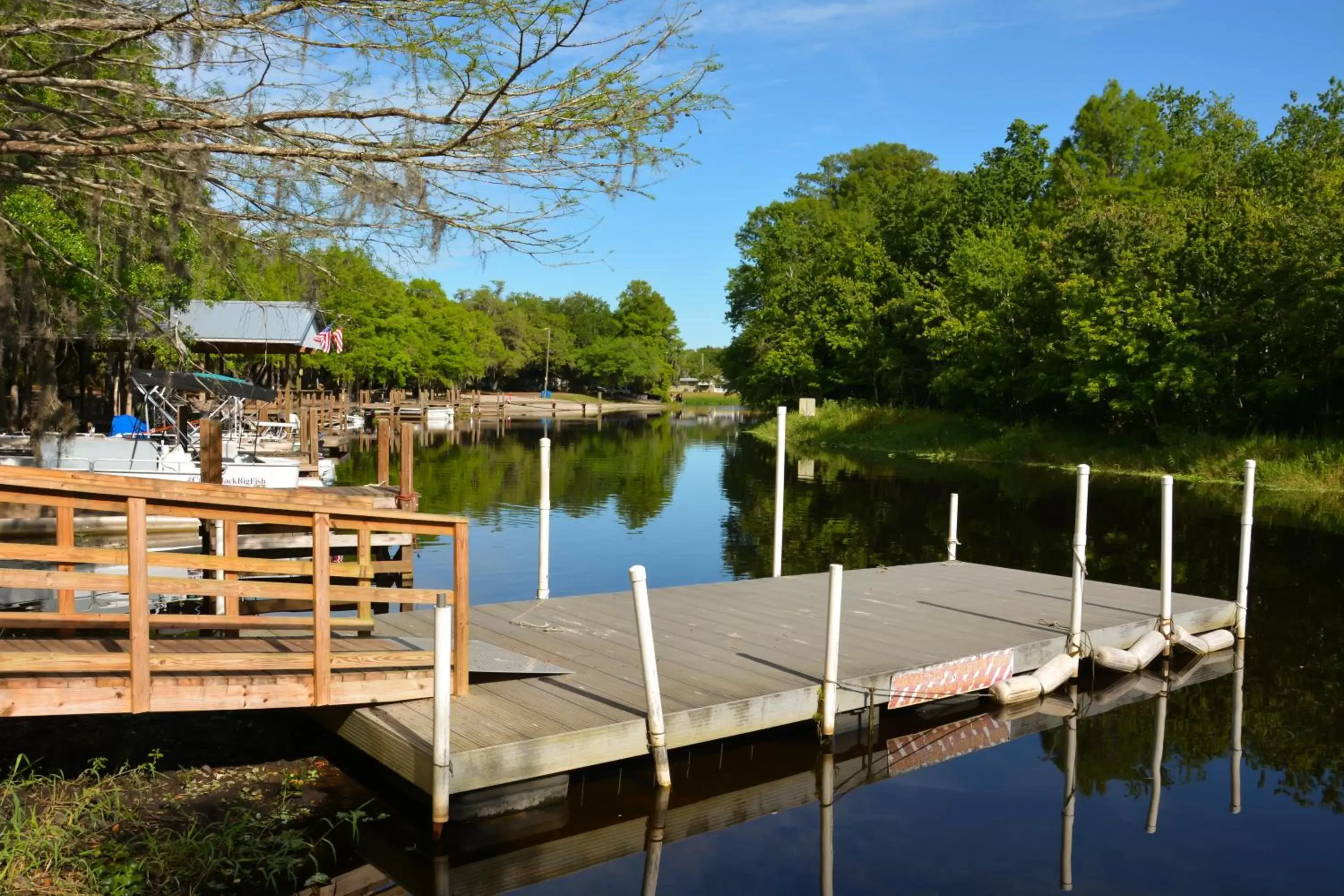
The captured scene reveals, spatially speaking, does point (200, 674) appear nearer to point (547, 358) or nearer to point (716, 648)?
point (716, 648)

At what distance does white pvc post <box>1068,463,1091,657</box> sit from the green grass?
21.2ft

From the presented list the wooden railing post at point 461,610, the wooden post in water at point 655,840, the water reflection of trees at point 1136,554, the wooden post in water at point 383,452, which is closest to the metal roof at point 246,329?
the wooden post in water at point 383,452

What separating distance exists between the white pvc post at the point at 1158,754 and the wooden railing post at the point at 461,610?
4797 mm

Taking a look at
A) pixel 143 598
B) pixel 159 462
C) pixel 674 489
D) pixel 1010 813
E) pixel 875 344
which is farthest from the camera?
pixel 875 344

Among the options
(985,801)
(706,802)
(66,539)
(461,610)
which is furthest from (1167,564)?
(66,539)

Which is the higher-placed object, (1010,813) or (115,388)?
(115,388)

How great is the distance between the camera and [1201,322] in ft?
109

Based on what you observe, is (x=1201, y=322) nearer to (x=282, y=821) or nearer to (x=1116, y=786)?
(x=1116, y=786)

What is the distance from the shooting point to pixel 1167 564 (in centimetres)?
1077

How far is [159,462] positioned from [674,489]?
552 inches

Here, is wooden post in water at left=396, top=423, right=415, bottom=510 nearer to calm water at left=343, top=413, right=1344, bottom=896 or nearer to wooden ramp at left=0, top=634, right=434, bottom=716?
calm water at left=343, top=413, right=1344, bottom=896

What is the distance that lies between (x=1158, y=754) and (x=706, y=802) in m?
4.07

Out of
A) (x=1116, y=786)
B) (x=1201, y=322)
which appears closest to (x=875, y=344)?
(x=1201, y=322)

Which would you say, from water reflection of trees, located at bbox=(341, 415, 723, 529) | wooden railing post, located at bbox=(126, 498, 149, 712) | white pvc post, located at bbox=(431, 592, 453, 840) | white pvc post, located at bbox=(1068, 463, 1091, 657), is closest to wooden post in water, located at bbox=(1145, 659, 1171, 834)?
white pvc post, located at bbox=(1068, 463, 1091, 657)
